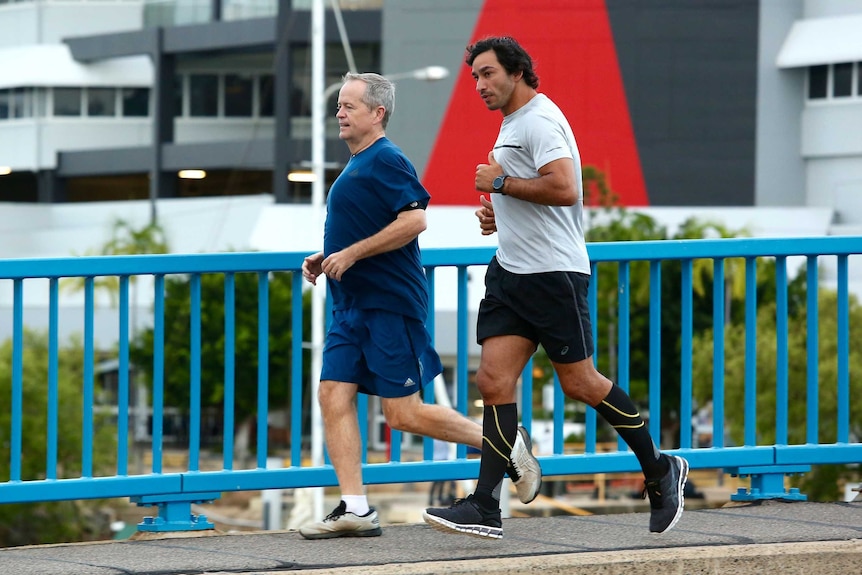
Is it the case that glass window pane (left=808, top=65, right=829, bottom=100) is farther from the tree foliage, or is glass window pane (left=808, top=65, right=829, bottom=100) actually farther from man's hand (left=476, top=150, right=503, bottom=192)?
man's hand (left=476, top=150, right=503, bottom=192)

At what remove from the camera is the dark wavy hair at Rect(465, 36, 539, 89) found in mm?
5234

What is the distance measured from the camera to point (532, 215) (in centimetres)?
526

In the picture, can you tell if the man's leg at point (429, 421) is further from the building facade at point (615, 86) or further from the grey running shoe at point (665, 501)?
the building facade at point (615, 86)

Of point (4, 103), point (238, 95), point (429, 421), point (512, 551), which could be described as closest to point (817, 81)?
point (238, 95)

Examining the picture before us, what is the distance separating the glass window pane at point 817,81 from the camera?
58.6 m

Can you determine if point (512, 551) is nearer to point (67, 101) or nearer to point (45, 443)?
point (45, 443)

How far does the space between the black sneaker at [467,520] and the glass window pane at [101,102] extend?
6265cm

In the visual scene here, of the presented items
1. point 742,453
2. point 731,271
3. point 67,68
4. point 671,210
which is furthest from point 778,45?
point 742,453

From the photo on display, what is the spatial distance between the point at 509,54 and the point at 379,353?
1245 millimetres

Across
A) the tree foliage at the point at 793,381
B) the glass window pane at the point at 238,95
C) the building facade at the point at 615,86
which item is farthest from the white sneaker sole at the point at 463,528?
the glass window pane at the point at 238,95

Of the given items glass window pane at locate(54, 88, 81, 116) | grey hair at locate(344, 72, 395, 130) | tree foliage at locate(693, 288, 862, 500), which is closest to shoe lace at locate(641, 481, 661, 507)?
grey hair at locate(344, 72, 395, 130)

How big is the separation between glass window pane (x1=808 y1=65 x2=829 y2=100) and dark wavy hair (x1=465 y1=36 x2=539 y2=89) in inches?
2197

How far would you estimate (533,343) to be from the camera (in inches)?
214

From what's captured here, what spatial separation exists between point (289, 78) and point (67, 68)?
12136mm
